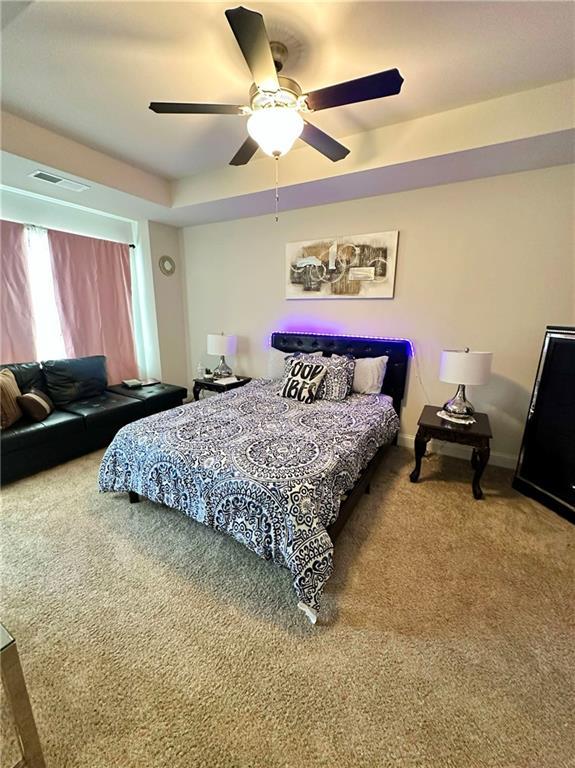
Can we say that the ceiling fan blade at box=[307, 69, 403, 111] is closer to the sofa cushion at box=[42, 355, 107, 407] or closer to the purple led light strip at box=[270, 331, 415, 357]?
the purple led light strip at box=[270, 331, 415, 357]

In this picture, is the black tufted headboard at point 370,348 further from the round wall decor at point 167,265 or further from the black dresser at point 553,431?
the round wall decor at point 167,265

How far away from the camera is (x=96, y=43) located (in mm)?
1688

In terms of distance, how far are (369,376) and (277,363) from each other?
1.07 m

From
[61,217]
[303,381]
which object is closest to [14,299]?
[61,217]

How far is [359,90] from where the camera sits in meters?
1.51

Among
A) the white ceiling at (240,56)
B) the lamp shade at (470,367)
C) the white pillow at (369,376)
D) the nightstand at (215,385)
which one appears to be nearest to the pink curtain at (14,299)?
the white ceiling at (240,56)

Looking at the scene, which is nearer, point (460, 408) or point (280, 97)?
point (280, 97)

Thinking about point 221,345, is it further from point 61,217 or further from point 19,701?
point 19,701

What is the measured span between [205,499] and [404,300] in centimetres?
262

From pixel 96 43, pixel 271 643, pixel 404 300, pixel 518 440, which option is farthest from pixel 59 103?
pixel 518 440

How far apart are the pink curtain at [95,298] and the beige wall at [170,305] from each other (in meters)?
0.40

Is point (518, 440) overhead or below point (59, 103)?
below

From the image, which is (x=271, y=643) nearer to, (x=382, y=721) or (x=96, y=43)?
(x=382, y=721)

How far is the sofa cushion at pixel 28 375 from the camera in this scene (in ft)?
10.3
